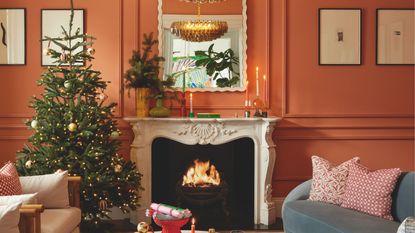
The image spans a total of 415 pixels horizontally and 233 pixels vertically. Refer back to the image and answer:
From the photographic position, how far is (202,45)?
619 cm

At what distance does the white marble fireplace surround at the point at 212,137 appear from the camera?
234 inches

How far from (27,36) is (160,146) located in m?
1.71

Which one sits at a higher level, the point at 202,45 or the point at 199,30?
the point at 199,30

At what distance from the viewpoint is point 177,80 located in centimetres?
620

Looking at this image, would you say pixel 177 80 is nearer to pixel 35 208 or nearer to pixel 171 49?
pixel 171 49

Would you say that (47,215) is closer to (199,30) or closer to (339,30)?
(199,30)

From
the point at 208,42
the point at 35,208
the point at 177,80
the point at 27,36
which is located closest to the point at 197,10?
the point at 208,42

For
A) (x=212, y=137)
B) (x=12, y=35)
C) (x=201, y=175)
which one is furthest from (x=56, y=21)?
(x=201, y=175)

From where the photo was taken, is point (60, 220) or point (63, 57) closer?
point (60, 220)

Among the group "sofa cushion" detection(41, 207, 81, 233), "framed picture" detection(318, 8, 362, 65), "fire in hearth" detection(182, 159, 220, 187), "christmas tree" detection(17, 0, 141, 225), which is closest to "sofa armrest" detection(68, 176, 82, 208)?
"sofa cushion" detection(41, 207, 81, 233)

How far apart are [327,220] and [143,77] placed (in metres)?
2.47

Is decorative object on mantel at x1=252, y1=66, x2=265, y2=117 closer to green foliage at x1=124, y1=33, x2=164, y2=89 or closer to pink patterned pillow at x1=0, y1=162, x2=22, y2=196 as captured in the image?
green foliage at x1=124, y1=33, x2=164, y2=89

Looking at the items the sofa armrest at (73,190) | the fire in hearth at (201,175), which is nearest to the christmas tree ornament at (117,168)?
the sofa armrest at (73,190)

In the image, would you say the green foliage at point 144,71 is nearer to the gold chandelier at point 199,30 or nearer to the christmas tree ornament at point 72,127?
the gold chandelier at point 199,30
